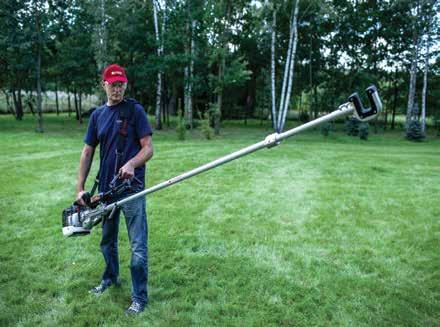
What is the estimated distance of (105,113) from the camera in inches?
154

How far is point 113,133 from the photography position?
384 centimetres

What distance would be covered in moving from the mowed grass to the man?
519 mm

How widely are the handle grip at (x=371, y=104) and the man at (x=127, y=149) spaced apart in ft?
6.33

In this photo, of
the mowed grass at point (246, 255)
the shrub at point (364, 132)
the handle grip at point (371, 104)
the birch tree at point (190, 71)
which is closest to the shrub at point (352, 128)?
the shrub at point (364, 132)

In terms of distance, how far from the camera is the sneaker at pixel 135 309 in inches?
157

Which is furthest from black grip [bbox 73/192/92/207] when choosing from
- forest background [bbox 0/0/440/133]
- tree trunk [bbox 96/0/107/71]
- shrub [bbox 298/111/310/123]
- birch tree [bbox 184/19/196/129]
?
shrub [bbox 298/111/310/123]

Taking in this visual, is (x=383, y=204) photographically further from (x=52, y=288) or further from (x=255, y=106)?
(x=255, y=106)

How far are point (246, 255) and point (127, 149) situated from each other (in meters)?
2.55

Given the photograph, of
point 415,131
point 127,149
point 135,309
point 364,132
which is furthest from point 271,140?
point 415,131

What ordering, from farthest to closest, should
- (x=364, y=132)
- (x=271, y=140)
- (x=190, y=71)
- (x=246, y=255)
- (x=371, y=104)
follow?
(x=190, y=71)
(x=364, y=132)
(x=246, y=255)
(x=271, y=140)
(x=371, y=104)

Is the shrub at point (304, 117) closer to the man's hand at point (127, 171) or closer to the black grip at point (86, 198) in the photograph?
the black grip at point (86, 198)

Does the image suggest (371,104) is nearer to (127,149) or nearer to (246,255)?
(127,149)

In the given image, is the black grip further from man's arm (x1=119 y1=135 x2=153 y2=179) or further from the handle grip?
the handle grip

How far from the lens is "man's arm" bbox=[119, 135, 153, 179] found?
359 centimetres
